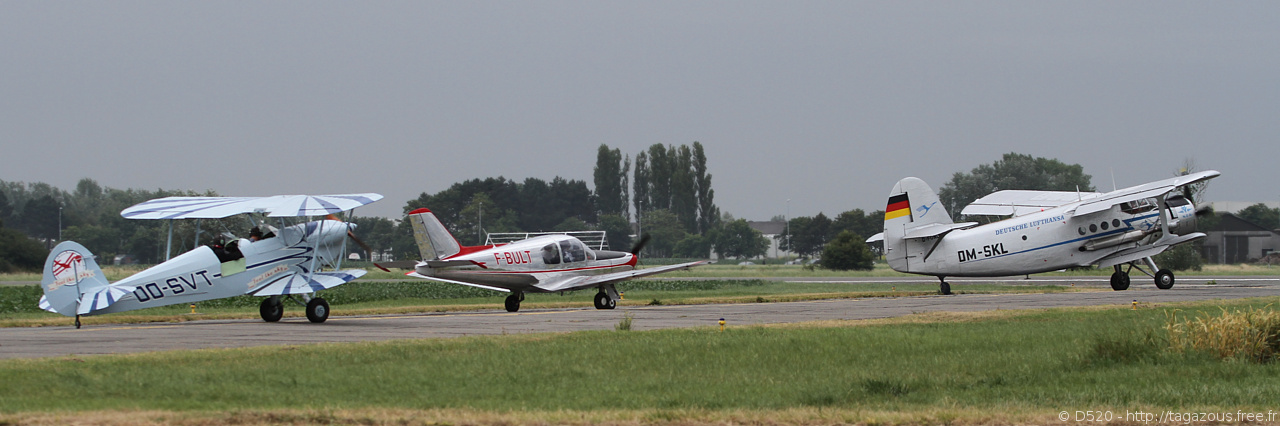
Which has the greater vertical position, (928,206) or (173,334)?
(928,206)

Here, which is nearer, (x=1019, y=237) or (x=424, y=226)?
(x=424, y=226)

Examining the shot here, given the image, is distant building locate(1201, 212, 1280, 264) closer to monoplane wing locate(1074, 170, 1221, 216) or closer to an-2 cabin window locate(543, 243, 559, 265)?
monoplane wing locate(1074, 170, 1221, 216)

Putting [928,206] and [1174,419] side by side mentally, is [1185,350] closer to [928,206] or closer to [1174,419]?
[1174,419]

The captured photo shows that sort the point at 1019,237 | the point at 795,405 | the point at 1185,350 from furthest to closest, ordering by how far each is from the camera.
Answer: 1. the point at 1019,237
2. the point at 1185,350
3. the point at 795,405

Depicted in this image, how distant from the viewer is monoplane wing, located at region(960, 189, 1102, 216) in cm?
3781

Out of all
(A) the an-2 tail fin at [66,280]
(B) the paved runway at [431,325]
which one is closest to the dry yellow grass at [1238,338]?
(B) the paved runway at [431,325]

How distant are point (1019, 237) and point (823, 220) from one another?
7763 cm

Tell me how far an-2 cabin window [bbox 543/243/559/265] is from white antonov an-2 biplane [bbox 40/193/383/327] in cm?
589

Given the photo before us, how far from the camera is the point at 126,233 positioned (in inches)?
3499

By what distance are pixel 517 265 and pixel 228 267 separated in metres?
8.34

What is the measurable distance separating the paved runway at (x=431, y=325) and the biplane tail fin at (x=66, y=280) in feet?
1.63

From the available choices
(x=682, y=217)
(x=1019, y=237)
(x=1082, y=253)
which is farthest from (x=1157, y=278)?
(x=682, y=217)

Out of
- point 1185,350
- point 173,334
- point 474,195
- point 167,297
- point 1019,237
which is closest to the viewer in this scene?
point 1185,350

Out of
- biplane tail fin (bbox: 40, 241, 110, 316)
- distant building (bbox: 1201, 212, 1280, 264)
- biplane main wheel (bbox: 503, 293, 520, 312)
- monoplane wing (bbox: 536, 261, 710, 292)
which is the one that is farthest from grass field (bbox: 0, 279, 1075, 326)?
distant building (bbox: 1201, 212, 1280, 264)
